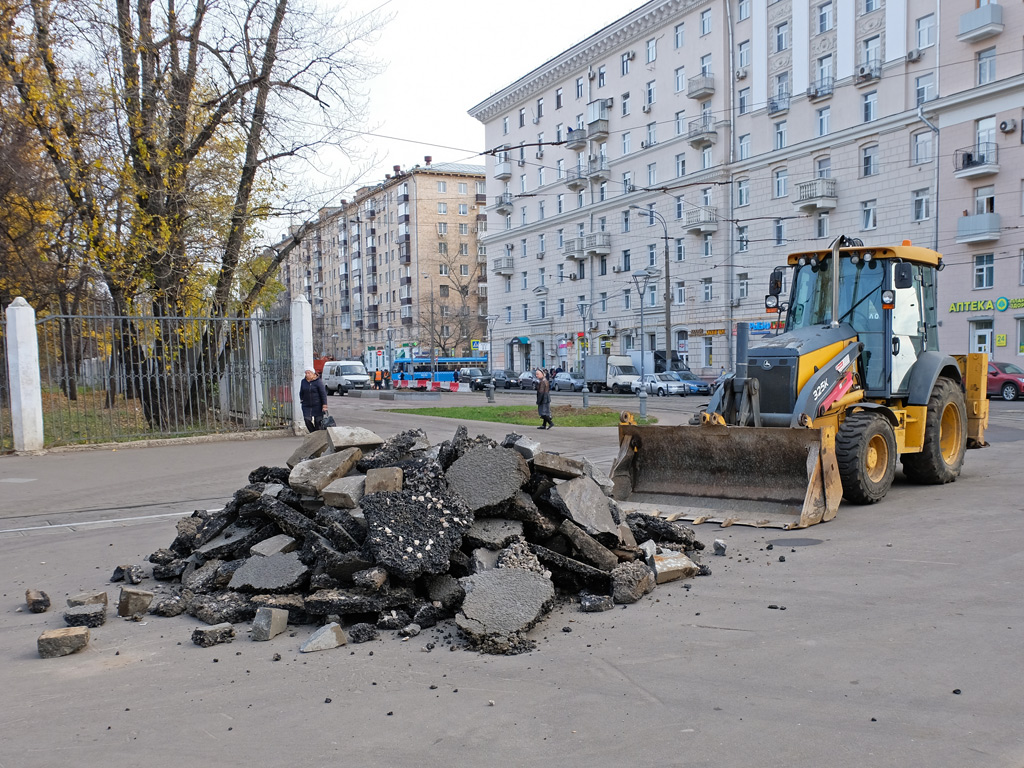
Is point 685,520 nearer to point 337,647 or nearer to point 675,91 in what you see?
point 337,647

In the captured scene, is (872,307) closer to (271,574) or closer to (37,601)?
(271,574)

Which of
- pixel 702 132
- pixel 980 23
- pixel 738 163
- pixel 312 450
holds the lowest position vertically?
pixel 312 450

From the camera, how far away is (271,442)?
17938mm

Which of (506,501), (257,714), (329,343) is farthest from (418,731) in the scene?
(329,343)

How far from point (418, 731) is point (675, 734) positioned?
4.17 feet

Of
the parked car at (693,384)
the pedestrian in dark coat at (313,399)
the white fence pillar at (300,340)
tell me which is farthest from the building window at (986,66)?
the pedestrian in dark coat at (313,399)

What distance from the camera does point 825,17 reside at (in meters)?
41.9

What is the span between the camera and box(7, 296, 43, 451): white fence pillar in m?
15.6

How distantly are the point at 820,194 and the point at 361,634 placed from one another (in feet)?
137

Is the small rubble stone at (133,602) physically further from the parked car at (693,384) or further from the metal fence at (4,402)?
the parked car at (693,384)

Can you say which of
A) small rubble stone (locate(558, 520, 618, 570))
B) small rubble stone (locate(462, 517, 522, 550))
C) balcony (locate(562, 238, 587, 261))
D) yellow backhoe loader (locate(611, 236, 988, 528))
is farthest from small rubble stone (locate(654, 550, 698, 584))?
balcony (locate(562, 238, 587, 261))

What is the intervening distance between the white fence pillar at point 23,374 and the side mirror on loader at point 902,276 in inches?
592

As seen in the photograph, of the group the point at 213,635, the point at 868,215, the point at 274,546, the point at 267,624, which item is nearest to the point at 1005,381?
the point at 868,215

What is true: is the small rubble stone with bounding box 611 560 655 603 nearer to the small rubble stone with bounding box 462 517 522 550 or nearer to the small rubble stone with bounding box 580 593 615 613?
the small rubble stone with bounding box 580 593 615 613
